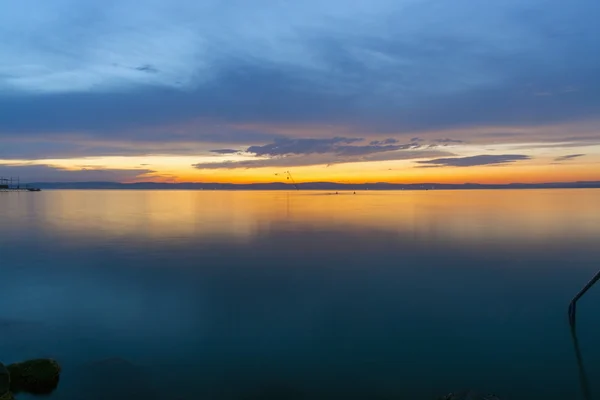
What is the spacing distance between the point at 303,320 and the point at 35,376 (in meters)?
7.96

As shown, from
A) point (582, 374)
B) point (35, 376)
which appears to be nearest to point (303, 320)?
point (35, 376)

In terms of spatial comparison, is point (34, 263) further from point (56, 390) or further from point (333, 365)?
point (333, 365)

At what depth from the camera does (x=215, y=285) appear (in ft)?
67.7

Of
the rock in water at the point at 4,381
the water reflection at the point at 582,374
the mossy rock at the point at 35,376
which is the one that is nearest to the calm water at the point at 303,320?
the water reflection at the point at 582,374

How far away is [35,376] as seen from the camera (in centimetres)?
1034

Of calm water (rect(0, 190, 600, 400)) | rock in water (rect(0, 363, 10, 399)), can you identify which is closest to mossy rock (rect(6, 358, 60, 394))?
calm water (rect(0, 190, 600, 400))

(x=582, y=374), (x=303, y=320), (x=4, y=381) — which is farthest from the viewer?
(x=303, y=320)

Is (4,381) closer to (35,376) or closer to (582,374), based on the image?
(35,376)

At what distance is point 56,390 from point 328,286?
12223mm

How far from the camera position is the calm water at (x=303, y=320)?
1076cm

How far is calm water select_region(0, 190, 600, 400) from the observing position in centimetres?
1076

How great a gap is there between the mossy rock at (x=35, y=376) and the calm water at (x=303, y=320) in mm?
348

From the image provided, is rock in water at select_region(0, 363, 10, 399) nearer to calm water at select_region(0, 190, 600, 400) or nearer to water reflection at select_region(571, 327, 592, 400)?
calm water at select_region(0, 190, 600, 400)

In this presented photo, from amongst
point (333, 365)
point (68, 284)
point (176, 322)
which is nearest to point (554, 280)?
point (333, 365)
